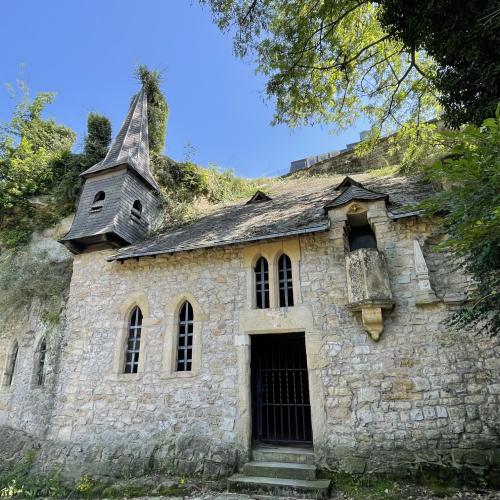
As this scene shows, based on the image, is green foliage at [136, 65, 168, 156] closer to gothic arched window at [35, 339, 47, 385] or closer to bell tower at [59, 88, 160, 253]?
bell tower at [59, 88, 160, 253]

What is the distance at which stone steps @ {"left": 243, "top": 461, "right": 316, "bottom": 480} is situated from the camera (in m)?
5.98

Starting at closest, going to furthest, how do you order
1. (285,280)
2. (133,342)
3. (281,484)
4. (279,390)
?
(281,484) < (285,280) < (279,390) < (133,342)

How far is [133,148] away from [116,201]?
2.76 m

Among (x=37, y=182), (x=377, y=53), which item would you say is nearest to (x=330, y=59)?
(x=377, y=53)

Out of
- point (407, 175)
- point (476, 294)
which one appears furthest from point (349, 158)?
point (476, 294)

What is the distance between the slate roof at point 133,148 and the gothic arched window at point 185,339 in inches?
197

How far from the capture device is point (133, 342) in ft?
27.8

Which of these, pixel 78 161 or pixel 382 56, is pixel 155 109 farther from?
pixel 382 56

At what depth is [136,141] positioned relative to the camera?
1252cm

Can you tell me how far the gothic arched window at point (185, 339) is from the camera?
781 centimetres

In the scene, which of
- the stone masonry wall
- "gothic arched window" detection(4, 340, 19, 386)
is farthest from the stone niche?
"gothic arched window" detection(4, 340, 19, 386)

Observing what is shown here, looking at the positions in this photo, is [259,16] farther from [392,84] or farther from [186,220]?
[186,220]

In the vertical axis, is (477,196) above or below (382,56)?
below

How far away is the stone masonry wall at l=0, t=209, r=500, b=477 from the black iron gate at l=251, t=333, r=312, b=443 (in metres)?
1.15
